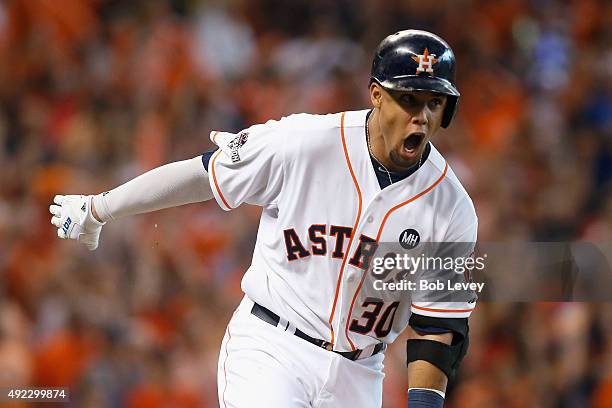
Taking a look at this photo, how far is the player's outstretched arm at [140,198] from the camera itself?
336cm

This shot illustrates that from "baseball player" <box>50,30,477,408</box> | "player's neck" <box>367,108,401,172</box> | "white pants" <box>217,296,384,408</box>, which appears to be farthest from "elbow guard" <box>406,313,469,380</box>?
"player's neck" <box>367,108,401,172</box>

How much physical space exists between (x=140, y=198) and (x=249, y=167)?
403 millimetres

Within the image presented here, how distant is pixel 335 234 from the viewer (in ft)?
10.5

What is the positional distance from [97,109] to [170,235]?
1.32 metres

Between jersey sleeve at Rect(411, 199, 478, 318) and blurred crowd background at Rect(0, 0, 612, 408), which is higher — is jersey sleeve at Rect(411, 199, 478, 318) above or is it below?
below

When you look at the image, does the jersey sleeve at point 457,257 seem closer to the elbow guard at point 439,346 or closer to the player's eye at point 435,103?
the elbow guard at point 439,346

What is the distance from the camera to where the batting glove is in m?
3.54

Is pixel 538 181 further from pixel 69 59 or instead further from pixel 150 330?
pixel 69 59

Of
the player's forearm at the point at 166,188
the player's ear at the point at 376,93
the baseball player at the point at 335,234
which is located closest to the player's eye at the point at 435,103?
the baseball player at the point at 335,234

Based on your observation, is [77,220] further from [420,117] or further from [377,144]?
[420,117]

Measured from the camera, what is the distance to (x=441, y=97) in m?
3.06

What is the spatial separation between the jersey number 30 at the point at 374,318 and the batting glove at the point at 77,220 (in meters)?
0.96

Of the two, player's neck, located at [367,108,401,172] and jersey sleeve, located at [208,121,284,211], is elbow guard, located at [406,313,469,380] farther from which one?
jersey sleeve, located at [208,121,284,211]

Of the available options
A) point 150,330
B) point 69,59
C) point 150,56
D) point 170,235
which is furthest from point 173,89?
point 150,330
